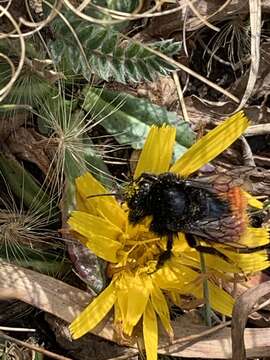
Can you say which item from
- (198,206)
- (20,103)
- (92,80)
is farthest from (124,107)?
(198,206)

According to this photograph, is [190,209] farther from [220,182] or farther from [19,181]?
[19,181]

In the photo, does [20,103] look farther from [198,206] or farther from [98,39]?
[198,206]

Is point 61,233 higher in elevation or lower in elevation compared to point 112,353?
higher

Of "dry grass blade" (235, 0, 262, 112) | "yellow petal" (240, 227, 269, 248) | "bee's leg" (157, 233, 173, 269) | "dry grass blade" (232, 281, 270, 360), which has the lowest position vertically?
"dry grass blade" (232, 281, 270, 360)

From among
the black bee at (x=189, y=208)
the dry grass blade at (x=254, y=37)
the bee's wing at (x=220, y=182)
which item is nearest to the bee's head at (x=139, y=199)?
the black bee at (x=189, y=208)

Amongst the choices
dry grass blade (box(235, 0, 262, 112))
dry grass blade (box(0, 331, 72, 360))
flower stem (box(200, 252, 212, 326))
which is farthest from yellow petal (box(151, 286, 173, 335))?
dry grass blade (box(235, 0, 262, 112))

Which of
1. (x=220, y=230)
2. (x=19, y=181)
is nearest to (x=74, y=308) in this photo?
(x=19, y=181)

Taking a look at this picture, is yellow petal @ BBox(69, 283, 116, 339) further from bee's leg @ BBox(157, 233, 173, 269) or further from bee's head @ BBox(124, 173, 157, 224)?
bee's head @ BBox(124, 173, 157, 224)
